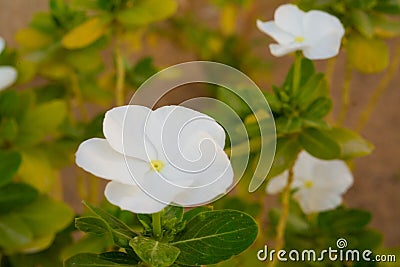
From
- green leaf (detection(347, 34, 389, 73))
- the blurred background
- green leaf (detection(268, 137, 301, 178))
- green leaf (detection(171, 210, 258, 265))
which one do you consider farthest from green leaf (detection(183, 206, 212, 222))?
the blurred background

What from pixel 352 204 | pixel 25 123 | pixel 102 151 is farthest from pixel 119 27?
pixel 352 204

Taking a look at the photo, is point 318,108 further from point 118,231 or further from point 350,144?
point 118,231

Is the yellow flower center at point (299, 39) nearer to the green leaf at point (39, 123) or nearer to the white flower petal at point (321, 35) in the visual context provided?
the white flower petal at point (321, 35)

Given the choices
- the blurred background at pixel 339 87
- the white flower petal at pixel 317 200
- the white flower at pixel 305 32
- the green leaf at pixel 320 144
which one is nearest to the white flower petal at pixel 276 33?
the white flower at pixel 305 32
